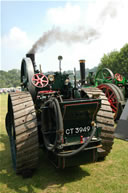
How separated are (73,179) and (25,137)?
1.29 m

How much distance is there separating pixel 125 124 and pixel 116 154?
182cm

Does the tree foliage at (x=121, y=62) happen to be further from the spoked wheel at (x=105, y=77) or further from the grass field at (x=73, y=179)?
the grass field at (x=73, y=179)

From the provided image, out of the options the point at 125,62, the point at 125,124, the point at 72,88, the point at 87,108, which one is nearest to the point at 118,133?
the point at 125,124

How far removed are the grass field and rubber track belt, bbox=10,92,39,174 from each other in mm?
306

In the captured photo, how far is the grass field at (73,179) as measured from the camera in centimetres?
374

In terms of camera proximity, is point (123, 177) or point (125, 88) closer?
point (123, 177)

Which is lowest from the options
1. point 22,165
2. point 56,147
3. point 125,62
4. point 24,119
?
point 22,165

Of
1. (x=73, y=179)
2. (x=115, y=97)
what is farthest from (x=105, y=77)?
(x=73, y=179)

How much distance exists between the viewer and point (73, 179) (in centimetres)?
409

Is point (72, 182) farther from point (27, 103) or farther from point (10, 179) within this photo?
point (27, 103)

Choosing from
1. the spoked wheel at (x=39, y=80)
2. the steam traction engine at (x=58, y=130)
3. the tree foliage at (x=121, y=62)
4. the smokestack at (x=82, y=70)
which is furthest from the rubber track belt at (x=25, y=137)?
the tree foliage at (x=121, y=62)

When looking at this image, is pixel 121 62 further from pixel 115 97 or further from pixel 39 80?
pixel 39 80

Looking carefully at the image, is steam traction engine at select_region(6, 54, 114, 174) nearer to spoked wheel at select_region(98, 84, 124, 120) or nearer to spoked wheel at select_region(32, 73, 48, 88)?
spoked wheel at select_region(32, 73, 48, 88)

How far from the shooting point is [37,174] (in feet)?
14.3
